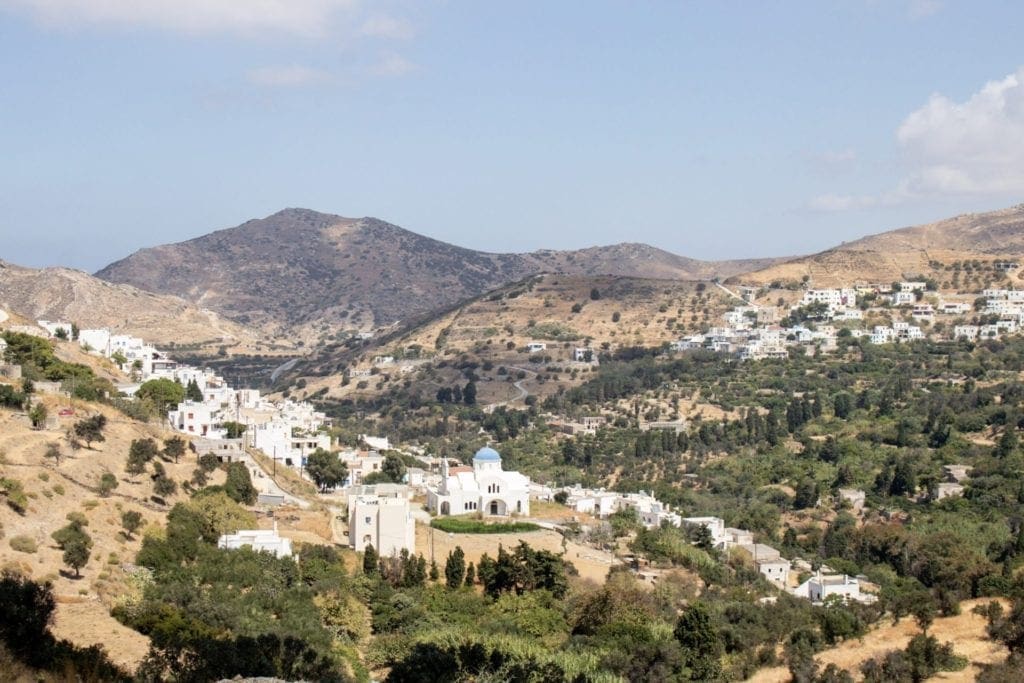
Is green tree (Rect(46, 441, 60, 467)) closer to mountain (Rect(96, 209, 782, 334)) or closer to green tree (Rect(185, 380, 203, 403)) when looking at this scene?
green tree (Rect(185, 380, 203, 403))

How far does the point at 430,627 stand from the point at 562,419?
156ft

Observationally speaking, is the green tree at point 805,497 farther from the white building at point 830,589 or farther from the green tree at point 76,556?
the green tree at point 76,556

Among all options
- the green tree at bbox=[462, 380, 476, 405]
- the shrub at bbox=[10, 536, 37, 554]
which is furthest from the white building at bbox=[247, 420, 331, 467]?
the green tree at bbox=[462, 380, 476, 405]

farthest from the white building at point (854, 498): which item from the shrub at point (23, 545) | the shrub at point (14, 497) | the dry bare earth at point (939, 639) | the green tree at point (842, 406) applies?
the shrub at point (23, 545)

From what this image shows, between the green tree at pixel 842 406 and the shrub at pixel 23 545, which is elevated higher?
the shrub at pixel 23 545

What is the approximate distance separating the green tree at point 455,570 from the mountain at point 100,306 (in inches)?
3125

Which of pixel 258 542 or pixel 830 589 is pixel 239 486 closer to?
pixel 258 542

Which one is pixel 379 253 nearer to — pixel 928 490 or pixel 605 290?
pixel 605 290

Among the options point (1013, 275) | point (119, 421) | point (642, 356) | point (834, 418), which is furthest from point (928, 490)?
point (1013, 275)

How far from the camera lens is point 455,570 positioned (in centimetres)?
2805

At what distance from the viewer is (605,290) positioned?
103 meters

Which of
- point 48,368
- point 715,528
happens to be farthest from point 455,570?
point 48,368

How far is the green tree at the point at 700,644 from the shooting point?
23.2 m

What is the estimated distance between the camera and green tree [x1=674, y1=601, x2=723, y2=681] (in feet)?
76.2
